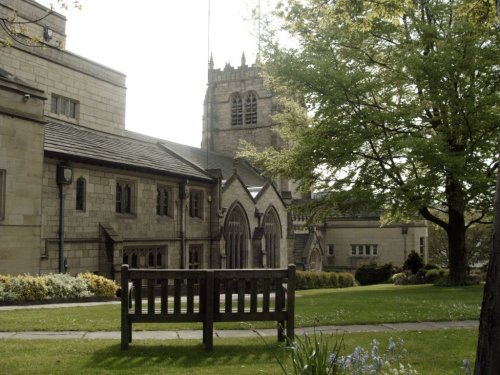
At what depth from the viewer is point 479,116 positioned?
18.6m

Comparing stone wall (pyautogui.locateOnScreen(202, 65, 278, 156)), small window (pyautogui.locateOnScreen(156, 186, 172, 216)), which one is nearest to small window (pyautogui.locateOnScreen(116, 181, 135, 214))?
small window (pyautogui.locateOnScreen(156, 186, 172, 216))

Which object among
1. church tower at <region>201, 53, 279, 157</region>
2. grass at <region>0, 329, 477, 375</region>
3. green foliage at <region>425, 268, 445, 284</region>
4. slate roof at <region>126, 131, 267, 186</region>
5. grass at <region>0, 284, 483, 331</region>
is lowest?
green foliage at <region>425, 268, 445, 284</region>

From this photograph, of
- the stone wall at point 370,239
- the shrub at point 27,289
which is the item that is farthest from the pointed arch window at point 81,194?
the stone wall at point 370,239

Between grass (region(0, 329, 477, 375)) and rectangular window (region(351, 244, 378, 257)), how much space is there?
49211mm

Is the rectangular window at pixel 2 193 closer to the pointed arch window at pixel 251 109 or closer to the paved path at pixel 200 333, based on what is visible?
the paved path at pixel 200 333

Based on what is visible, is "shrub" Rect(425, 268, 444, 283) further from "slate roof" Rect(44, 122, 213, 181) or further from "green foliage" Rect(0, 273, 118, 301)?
"green foliage" Rect(0, 273, 118, 301)

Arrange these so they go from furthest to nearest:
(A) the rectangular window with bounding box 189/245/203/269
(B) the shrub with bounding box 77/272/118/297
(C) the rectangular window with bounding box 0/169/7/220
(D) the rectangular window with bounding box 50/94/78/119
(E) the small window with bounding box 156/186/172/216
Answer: (A) the rectangular window with bounding box 189/245/203/269
(D) the rectangular window with bounding box 50/94/78/119
(E) the small window with bounding box 156/186/172/216
(B) the shrub with bounding box 77/272/118/297
(C) the rectangular window with bounding box 0/169/7/220

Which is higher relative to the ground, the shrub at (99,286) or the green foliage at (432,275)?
the shrub at (99,286)

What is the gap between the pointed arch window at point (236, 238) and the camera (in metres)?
31.0

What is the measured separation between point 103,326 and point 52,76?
19.2 meters

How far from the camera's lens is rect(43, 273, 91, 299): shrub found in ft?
46.7

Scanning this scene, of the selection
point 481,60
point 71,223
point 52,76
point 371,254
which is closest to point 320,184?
point 481,60

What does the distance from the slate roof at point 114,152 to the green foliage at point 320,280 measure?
8257 mm

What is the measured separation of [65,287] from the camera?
47.5ft
